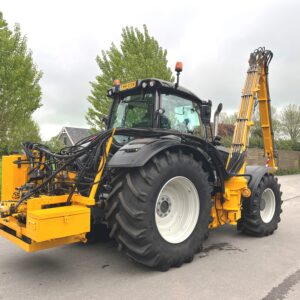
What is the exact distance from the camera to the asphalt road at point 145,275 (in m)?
3.52

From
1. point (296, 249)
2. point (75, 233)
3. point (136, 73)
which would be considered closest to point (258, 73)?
point (296, 249)

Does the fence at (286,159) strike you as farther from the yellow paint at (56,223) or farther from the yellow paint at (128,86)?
the yellow paint at (56,223)

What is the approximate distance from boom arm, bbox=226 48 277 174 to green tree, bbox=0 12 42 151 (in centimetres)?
756

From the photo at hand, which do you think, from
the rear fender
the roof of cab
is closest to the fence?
the roof of cab

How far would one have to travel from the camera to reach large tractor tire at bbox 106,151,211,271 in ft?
12.6

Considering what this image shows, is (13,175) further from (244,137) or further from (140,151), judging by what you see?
(244,137)

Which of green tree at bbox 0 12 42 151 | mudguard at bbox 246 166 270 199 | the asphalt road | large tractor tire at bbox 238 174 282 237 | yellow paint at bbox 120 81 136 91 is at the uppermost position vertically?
green tree at bbox 0 12 42 151

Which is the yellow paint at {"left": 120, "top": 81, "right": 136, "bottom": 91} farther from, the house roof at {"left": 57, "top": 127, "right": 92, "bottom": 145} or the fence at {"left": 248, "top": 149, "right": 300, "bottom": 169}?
the house roof at {"left": 57, "top": 127, "right": 92, "bottom": 145}

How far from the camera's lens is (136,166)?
12.5ft

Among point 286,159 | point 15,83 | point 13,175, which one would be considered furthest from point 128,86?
point 286,159

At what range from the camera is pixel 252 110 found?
6734 mm

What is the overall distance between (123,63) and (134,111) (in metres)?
8.80

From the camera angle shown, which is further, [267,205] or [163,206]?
[267,205]

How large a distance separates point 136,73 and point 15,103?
14.7 ft
